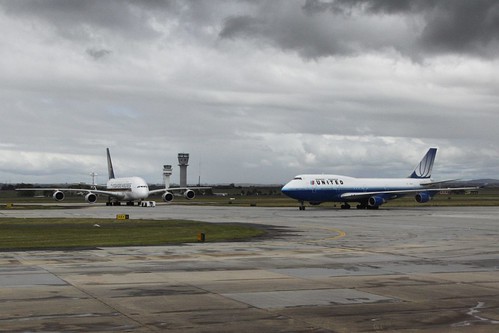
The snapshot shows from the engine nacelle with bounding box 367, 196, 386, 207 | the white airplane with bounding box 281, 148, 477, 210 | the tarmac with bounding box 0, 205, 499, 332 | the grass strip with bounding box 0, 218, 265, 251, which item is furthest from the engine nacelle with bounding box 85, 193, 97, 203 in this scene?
the tarmac with bounding box 0, 205, 499, 332

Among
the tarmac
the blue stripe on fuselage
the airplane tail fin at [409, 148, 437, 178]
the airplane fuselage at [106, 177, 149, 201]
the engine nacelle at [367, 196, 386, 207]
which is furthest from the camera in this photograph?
the airplane fuselage at [106, 177, 149, 201]

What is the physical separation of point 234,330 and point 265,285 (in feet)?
16.7

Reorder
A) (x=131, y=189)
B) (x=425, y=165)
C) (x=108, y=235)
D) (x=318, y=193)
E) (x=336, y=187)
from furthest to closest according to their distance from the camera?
1. (x=131, y=189)
2. (x=425, y=165)
3. (x=336, y=187)
4. (x=318, y=193)
5. (x=108, y=235)

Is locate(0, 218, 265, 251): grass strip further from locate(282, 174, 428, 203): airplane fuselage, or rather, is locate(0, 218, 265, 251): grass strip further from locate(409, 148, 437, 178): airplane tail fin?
locate(409, 148, 437, 178): airplane tail fin

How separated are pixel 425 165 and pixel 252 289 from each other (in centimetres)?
7618

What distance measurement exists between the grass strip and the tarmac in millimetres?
2926

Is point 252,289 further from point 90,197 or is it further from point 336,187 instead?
point 90,197

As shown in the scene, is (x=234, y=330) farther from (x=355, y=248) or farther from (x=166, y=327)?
(x=355, y=248)

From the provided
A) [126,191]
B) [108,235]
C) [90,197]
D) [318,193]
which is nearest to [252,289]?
[108,235]

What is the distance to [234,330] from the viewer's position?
11.2m

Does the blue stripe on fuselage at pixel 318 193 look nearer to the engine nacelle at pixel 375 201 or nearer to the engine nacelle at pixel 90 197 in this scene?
the engine nacelle at pixel 375 201

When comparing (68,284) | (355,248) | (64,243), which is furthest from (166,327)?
(64,243)

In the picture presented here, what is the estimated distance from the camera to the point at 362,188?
79.6m

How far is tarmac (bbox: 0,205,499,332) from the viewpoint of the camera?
38.6 feet
